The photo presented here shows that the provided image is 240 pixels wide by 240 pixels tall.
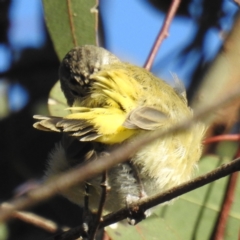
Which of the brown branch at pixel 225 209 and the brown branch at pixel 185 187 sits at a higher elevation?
the brown branch at pixel 185 187

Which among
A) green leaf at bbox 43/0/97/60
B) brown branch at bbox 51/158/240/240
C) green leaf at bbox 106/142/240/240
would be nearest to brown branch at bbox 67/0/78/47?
green leaf at bbox 43/0/97/60

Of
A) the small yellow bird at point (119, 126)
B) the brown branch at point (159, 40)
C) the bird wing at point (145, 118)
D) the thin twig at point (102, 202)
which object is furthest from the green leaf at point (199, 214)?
the thin twig at point (102, 202)

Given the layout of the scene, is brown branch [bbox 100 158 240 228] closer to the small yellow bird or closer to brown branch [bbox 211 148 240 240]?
the small yellow bird

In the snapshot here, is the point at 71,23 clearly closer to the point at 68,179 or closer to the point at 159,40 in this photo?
the point at 159,40

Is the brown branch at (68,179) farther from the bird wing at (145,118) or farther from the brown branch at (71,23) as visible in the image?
the brown branch at (71,23)

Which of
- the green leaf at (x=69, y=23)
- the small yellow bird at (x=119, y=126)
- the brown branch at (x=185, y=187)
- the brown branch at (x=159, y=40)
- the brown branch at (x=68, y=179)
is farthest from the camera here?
the green leaf at (x=69, y=23)

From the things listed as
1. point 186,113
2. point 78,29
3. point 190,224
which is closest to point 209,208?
point 190,224
